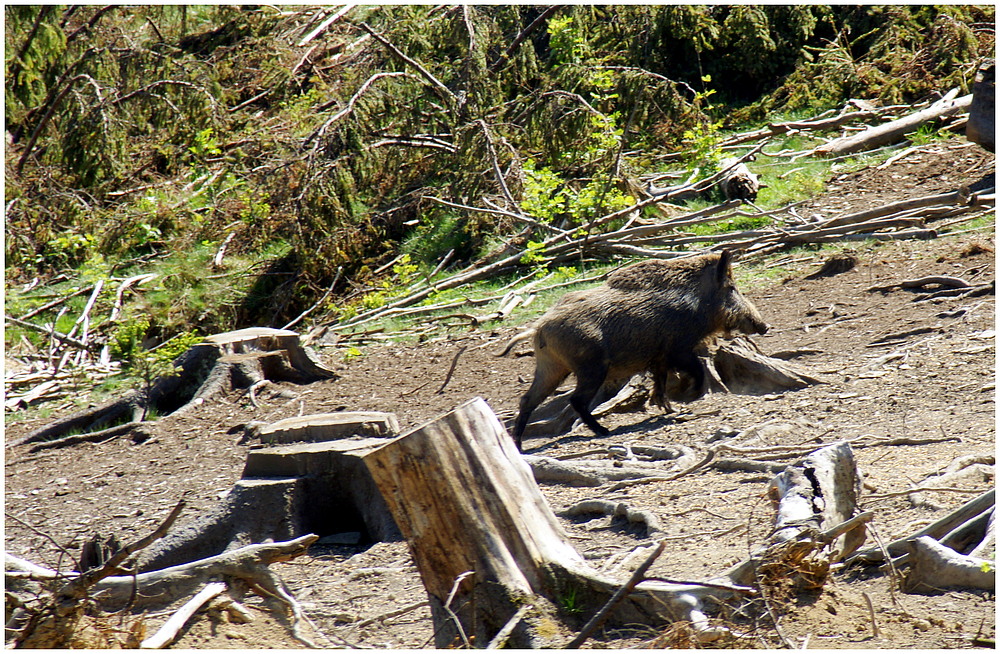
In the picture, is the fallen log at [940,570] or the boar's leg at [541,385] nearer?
the fallen log at [940,570]

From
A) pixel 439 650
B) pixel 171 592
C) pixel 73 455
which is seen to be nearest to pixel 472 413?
pixel 439 650

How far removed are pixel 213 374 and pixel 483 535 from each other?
19.4ft

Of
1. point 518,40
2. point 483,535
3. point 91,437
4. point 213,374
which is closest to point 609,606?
point 483,535

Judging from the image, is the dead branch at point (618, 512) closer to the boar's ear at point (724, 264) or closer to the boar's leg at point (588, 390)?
the boar's leg at point (588, 390)

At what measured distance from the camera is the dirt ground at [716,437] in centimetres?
304

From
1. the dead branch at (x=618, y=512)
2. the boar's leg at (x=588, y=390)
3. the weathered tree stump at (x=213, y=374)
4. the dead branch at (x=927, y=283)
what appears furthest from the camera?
the weathered tree stump at (x=213, y=374)

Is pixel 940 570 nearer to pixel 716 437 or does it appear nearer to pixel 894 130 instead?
pixel 716 437

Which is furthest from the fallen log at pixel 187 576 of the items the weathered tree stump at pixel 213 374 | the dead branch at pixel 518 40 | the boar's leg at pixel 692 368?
the dead branch at pixel 518 40

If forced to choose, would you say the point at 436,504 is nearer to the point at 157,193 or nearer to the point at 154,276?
the point at 154,276

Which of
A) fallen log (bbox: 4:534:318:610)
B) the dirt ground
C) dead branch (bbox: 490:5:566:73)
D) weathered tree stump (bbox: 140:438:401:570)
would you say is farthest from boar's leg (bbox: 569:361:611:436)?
dead branch (bbox: 490:5:566:73)

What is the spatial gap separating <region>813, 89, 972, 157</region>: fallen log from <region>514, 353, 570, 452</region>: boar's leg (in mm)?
6939

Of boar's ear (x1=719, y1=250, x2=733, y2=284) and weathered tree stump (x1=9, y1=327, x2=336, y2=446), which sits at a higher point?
boar's ear (x1=719, y1=250, x2=733, y2=284)

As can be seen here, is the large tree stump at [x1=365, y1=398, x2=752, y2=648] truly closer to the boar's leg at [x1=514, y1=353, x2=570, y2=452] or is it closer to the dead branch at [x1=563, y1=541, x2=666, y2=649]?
the dead branch at [x1=563, y1=541, x2=666, y2=649]

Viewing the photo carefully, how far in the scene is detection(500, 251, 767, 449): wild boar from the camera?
6.06m
